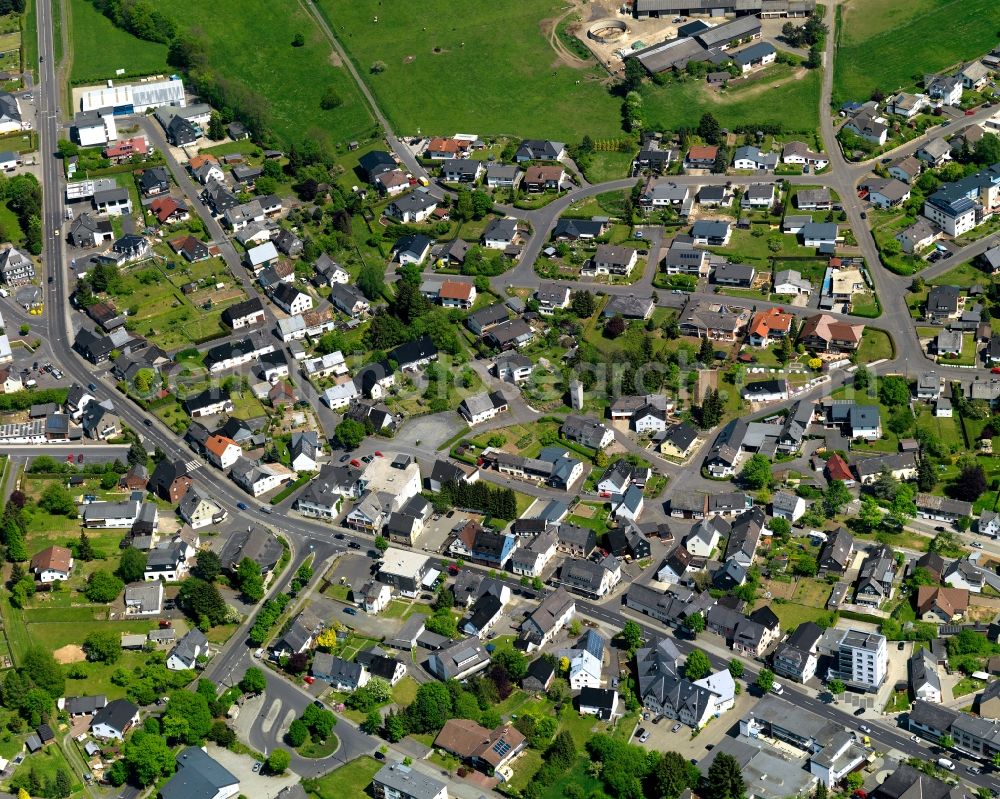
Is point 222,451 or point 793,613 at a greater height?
point 222,451

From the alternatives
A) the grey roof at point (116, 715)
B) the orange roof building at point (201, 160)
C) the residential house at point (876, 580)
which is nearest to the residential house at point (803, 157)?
the residential house at point (876, 580)

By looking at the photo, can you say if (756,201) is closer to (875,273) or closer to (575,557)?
(875,273)

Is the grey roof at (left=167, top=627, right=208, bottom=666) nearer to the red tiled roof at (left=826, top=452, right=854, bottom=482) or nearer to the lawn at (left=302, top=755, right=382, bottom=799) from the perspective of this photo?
the lawn at (left=302, top=755, right=382, bottom=799)

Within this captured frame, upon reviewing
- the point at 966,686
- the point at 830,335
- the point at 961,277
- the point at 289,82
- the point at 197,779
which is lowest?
the point at 197,779

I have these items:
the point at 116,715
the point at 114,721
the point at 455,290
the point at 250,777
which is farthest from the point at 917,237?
the point at 114,721

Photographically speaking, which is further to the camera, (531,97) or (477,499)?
(531,97)

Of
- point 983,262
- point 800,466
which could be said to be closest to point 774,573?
point 800,466

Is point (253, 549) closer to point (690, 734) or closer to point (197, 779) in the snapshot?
point (197, 779)

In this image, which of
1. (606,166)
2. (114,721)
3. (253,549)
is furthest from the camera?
(606,166)

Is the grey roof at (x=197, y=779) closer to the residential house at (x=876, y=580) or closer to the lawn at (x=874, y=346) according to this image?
the residential house at (x=876, y=580)
